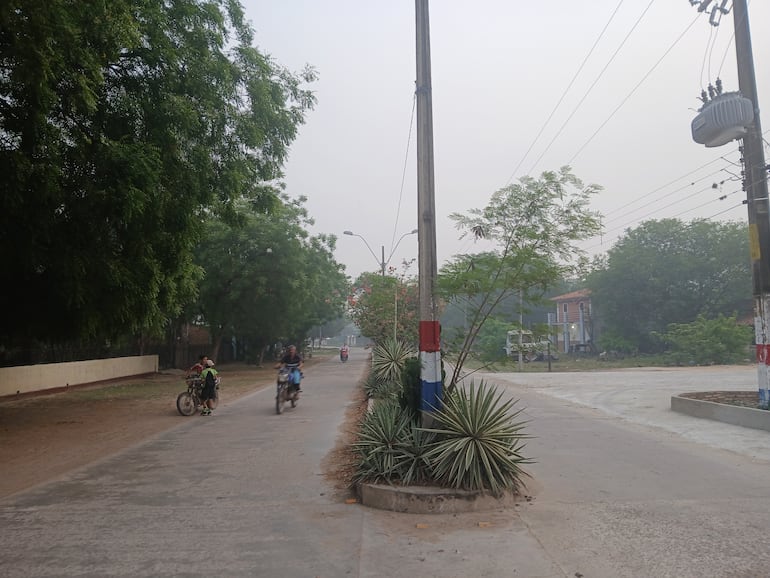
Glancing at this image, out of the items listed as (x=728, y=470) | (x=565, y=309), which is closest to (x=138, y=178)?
(x=728, y=470)

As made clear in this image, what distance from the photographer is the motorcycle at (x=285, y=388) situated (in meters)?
14.1

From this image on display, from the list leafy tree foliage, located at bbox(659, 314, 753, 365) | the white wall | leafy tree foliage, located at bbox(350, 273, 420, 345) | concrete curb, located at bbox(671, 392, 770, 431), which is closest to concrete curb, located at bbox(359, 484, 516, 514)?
concrete curb, located at bbox(671, 392, 770, 431)

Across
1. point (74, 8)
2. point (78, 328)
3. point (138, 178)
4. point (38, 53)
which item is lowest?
point (78, 328)

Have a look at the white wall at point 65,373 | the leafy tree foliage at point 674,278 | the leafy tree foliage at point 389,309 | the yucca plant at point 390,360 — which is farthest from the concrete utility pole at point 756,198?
the leafy tree foliage at point 674,278

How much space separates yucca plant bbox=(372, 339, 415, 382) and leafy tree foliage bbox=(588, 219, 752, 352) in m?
31.9

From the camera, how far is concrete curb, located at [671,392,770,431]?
11.0 m

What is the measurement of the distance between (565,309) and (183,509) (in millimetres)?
65566

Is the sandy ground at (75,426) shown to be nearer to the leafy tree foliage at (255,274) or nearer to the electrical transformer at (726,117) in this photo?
the leafy tree foliage at (255,274)

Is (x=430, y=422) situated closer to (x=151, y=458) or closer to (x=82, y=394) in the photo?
(x=151, y=458)

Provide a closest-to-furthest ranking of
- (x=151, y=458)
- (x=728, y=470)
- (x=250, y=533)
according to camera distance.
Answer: (x=250, y=533), (x=728, y=470), (x=151, y=458)

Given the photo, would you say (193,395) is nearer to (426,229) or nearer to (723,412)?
(426,229)

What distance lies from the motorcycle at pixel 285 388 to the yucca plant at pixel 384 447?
719 centimetres

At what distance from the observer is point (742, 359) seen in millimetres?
36219

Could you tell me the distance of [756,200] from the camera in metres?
12.4
